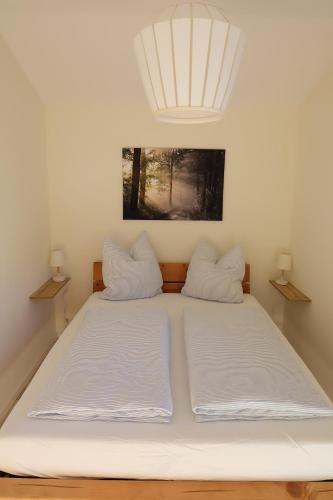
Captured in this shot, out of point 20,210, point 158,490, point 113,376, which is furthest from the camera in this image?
point 20,210

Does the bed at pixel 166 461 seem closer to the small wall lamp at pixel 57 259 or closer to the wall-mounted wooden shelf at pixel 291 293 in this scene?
the wall-mounted wooden shelf at pixel 291 293

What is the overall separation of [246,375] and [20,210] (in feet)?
6.42

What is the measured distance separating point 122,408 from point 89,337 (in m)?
0.63

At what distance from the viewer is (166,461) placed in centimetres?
114

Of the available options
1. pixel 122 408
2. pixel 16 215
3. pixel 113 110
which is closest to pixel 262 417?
pixel 122 408

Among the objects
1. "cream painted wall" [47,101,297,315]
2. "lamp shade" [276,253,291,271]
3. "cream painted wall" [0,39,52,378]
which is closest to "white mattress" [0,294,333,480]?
"cream painted wall" [0,39,52,378]

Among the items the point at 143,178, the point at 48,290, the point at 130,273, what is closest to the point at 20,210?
the point at 48,290

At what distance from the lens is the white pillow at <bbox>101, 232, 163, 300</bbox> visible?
2619 mm

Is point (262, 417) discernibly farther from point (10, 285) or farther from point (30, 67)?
point (30, 67)

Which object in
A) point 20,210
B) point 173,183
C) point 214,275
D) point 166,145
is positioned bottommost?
point 214,275

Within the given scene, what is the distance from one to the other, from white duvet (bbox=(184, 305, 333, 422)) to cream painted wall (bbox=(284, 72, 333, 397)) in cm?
58

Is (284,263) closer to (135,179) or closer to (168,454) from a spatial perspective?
(135,179)

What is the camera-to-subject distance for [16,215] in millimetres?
2305

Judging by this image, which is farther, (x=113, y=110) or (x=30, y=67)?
(x=113, y=110)
